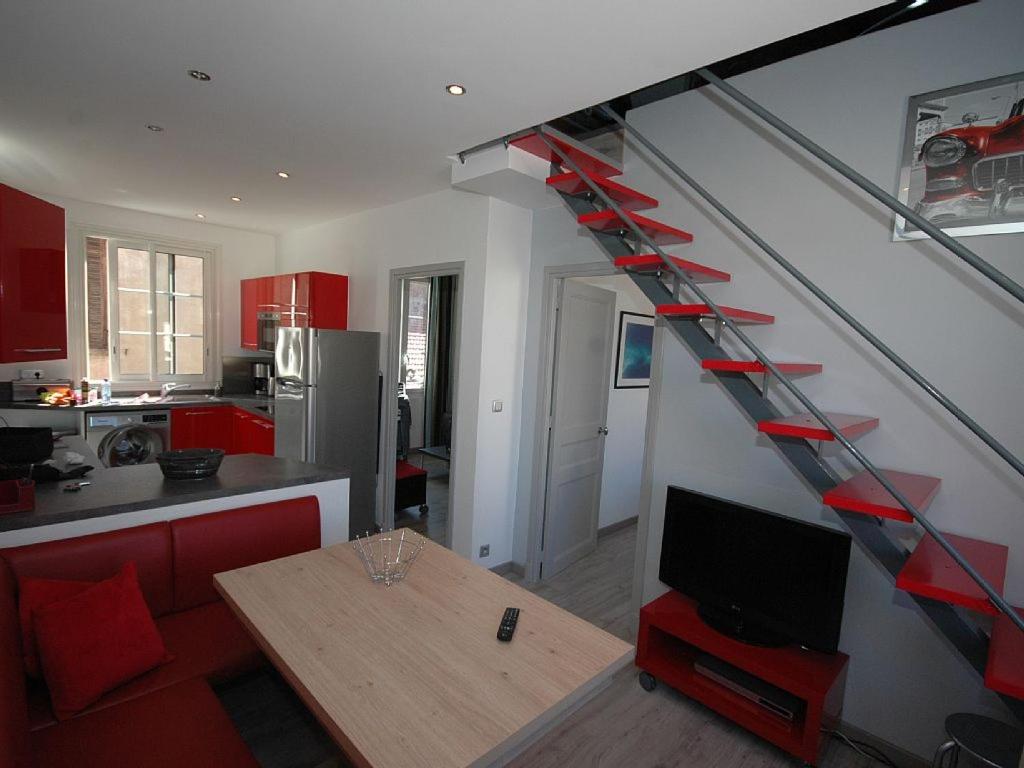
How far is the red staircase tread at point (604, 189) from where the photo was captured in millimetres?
2410

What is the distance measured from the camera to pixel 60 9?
1717mm

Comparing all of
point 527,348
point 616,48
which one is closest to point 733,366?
point 616,48

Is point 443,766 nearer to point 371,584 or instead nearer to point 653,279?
point 371,584

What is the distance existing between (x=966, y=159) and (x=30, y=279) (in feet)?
13.2

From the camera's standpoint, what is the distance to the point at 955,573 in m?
1.55

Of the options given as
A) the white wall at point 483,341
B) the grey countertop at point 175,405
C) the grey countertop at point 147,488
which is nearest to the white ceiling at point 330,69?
the white wall at point 483,341

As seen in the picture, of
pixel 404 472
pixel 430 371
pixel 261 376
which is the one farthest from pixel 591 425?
pixel 261 376

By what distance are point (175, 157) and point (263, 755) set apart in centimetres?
335

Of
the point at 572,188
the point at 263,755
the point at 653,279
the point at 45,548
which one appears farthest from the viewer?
the point at 572,188

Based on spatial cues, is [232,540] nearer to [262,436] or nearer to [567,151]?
[567,151]

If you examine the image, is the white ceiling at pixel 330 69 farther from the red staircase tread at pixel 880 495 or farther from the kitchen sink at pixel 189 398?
the kitchen sink at pixel 189 398

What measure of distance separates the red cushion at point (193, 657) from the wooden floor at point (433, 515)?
1690 mm

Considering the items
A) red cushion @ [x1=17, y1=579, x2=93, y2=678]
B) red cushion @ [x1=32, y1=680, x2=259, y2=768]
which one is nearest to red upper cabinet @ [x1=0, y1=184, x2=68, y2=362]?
red cushion @ [x1=17, y1=579, x2=93, y2=678]

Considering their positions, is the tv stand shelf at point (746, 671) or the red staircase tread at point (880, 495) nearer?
the red staircase tread at point (880, 495)
